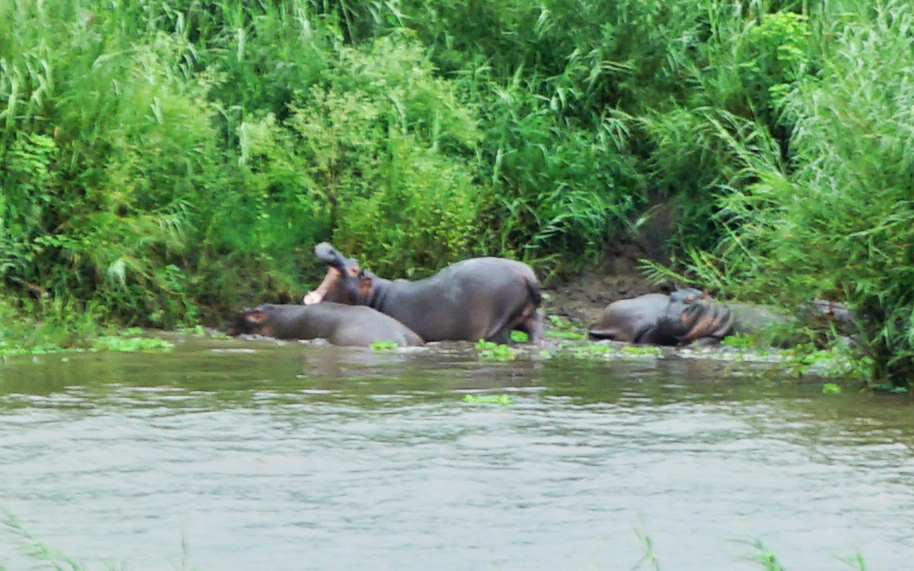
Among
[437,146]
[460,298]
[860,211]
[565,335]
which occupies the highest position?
[437,146]

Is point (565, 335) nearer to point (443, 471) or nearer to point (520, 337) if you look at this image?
point (520, 337)

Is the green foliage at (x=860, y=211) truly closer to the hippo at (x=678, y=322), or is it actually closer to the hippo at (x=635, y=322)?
the hippo at (x=678, y=322)

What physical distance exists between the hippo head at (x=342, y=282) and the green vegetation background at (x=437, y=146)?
63 centimetres

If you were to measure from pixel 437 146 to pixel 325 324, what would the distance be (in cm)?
229

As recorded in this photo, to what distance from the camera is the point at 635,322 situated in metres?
10.5

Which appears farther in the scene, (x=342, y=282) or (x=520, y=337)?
(x=342, y=282)

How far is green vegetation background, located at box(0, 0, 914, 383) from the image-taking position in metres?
7.44

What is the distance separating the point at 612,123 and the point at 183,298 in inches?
168

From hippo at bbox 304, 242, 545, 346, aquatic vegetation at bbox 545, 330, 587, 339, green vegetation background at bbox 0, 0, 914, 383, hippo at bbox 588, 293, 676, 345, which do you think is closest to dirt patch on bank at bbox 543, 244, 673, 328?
green vegetation background at bbox 0, 0, 914, 383

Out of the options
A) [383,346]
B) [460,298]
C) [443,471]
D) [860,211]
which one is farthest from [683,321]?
[443,471]

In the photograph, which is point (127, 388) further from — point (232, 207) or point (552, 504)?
point (232, 207)

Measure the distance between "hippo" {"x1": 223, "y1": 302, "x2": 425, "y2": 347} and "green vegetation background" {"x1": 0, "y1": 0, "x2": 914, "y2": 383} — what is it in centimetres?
44

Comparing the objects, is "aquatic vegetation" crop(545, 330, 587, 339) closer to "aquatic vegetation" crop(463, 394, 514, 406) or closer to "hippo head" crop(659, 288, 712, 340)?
"hippo head" crop(659, 288, 712, 340)

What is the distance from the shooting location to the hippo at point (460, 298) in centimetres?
1016
